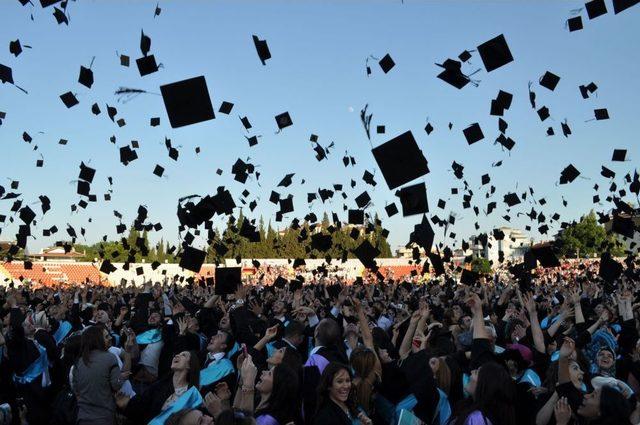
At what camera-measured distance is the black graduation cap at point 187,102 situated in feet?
26.0

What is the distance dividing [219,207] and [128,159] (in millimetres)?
3374

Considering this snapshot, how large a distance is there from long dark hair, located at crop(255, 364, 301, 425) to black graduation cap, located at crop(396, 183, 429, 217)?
493 cm

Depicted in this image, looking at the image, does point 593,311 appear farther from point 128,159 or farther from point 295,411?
point 128,159

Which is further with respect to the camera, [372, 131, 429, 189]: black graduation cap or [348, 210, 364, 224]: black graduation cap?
[348, 210, 364, 224]: black graduation cap

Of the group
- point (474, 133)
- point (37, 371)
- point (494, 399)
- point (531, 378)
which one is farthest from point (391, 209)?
point (494, 399)

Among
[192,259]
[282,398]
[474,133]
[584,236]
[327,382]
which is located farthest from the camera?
[584,236]

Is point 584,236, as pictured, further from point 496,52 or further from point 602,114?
point 496,52

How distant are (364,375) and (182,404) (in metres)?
1.10

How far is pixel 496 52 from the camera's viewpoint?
29.5 ft

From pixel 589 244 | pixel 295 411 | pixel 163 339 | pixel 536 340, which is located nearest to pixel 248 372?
pixel 295 411

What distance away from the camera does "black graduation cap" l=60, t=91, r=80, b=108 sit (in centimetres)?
1175

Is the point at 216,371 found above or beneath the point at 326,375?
beneath

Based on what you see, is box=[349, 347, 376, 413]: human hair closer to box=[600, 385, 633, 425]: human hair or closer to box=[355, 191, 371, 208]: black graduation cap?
box=[600, 385, 633, 425]: human hair

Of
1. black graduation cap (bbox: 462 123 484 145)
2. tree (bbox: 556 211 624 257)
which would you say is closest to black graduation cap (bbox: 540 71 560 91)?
black graduation cap (bbox: 462 123 484 145)
